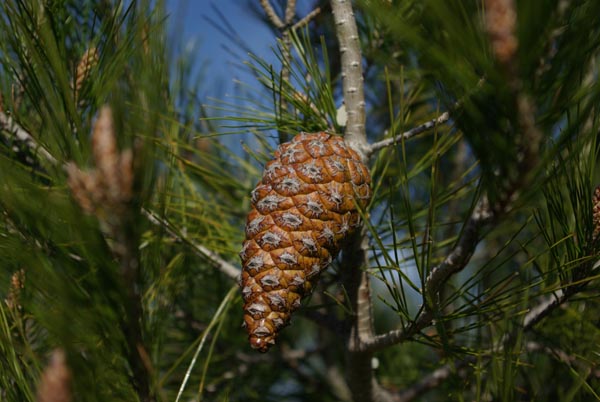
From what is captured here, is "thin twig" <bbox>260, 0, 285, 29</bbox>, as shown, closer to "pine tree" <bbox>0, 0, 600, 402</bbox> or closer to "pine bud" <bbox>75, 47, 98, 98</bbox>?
"pine tree" <bbox>0, 0, 600, 402</bbox>

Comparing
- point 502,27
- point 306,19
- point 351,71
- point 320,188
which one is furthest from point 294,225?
point 306,19

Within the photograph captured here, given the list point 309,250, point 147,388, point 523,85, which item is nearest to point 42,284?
point 147,388

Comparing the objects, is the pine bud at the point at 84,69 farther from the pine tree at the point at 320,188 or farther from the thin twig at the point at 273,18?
the thin twig at the point at 273,18

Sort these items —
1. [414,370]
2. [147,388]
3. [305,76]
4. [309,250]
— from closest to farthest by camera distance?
[147,388], [309,250], [305,76], [414,370]

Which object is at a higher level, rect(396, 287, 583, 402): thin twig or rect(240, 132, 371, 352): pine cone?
rect(240, 132, 371, 352): pine cone

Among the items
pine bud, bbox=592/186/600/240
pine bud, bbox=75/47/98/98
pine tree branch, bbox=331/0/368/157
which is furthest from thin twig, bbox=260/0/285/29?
pine bud, bbox=592/186/600/240

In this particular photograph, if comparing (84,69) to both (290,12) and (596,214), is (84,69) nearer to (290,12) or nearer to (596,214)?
(290,12)

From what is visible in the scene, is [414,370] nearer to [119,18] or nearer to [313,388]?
[313,388]
